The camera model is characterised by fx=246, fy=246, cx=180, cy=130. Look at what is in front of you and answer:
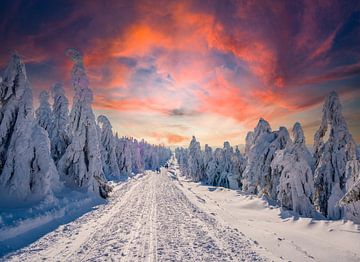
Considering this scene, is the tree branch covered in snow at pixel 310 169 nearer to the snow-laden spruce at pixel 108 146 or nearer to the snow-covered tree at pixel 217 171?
the snow-covered tree at pixel 217 171

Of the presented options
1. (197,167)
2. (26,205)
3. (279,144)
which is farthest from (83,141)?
(197,167)

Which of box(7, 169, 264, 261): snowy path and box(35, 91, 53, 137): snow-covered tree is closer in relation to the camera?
box(7, 169, 264, 261): snowy path

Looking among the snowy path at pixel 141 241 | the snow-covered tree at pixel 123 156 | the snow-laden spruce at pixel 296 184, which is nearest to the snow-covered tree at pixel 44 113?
the snowy path at pixel 141 241

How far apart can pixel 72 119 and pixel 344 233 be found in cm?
2259

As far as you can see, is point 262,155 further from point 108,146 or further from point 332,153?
point 108,146

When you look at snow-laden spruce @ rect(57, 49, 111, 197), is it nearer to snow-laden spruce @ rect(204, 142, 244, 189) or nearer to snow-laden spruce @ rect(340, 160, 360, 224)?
snow-laden spruce @ rect(340, 160, 360, 224)

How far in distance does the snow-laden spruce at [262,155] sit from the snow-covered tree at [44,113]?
954 inches

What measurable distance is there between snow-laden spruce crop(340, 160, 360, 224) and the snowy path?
359cm

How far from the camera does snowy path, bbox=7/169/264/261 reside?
27.1 feet

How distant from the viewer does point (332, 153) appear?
22.1m

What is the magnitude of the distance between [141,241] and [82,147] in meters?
15.3

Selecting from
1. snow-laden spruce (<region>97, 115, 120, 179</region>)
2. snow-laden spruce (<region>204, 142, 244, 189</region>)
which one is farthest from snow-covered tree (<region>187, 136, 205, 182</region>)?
snow-laden spruce (<region>97, 115, 120, 179</region>)

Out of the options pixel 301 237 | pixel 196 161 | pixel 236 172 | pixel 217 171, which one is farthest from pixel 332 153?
pixel 196 161

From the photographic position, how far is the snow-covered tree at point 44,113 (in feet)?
96.6
